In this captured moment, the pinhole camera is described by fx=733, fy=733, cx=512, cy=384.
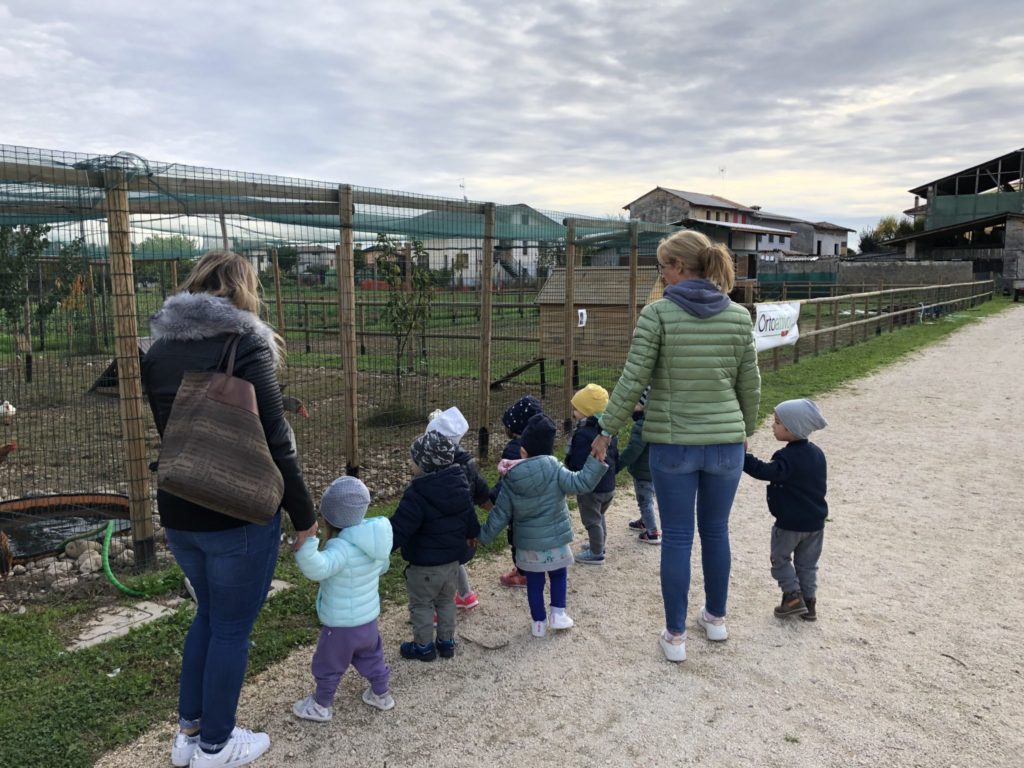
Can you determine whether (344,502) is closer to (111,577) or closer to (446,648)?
(446,648)

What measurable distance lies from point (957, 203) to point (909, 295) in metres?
28.9

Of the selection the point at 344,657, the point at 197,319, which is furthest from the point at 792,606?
the point at 197,319

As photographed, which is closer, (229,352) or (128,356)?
(229,352)

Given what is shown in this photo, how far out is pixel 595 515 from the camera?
4391mm

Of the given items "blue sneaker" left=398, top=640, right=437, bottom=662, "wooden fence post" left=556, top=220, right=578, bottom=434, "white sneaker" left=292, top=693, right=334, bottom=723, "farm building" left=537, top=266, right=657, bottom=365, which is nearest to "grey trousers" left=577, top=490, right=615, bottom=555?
"blue sneaker" left=398, top=640, right=437, bottom=662

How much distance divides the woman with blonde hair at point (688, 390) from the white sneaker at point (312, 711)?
1.49 m

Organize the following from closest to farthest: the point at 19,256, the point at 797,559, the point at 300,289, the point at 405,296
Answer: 1. the point at 797,559
2. the point at 19,256
3. the point at 300,289
4. the point at 405,296

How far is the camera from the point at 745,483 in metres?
6.14

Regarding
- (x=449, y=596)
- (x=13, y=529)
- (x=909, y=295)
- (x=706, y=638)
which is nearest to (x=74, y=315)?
(x=13, y=529)

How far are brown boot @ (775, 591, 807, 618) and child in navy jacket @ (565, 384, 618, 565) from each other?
1088mm

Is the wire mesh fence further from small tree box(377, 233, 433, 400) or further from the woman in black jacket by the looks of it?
the woman in black jacket

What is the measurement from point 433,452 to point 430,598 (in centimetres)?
66

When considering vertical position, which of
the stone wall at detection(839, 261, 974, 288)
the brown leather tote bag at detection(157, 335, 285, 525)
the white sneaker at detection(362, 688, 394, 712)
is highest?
the stone wall at detection(839, 261, 974, 288)

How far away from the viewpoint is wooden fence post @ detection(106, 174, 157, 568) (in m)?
3.84
